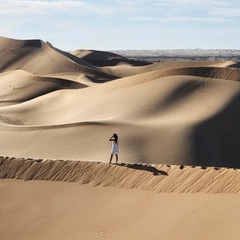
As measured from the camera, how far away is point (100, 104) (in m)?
26.2

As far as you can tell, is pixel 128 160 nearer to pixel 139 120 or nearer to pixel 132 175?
pixel 132 175

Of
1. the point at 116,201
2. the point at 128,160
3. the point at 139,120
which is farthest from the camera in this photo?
the point at 139,120

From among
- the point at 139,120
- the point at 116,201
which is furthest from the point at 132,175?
the point at 139,120

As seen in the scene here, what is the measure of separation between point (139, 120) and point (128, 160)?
20.2 feet

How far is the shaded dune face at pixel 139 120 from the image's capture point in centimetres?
1720

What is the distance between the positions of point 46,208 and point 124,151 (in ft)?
22.1

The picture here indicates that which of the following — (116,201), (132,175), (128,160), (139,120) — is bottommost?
(128,160)

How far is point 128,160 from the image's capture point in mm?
15398

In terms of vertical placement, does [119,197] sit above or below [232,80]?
below

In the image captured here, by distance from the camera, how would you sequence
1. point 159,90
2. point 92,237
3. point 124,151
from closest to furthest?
point 92,237 → point 124,151 → point 159,90

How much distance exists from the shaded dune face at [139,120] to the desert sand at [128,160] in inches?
2.3

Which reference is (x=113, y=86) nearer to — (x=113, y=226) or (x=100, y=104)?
(x=100, y=104)

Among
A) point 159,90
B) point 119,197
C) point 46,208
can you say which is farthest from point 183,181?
point 159,90

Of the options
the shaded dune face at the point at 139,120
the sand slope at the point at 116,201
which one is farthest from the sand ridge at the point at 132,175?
the shaded dune face at the point at 139,120
